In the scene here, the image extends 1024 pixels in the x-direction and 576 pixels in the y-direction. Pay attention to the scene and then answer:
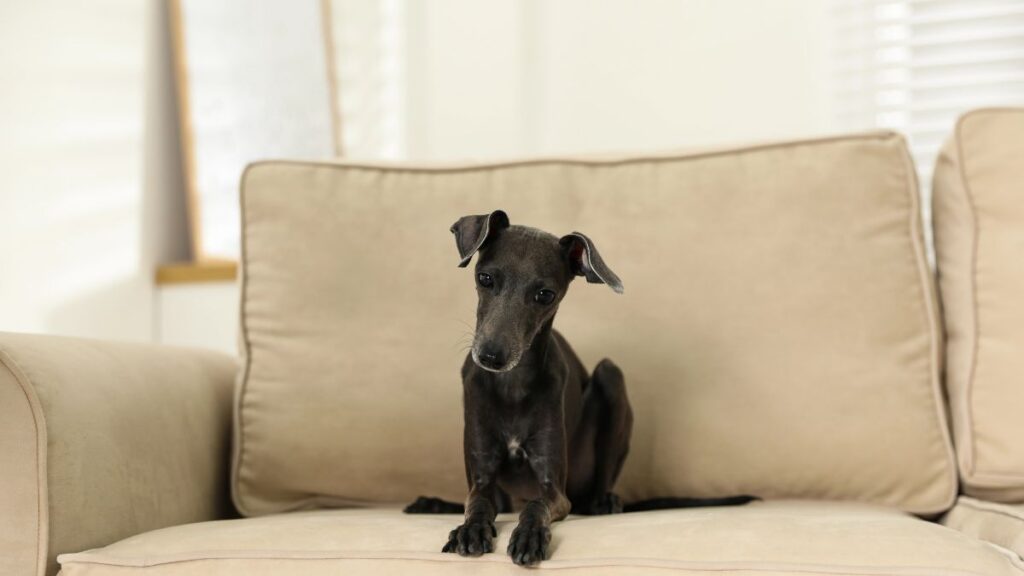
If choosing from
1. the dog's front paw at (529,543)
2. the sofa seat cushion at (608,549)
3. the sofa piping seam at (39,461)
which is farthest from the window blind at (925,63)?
the sofa piping seam at (39,461)

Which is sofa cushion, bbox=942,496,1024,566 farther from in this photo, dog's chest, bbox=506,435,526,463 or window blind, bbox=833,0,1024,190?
window blind, bbox=833,0,1024,190

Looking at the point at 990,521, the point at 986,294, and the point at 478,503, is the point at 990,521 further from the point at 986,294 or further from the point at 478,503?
the point at 478,503

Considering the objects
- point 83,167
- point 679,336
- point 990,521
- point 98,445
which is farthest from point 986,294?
point 83,167

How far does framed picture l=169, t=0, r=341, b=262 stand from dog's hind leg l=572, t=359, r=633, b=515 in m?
1.50

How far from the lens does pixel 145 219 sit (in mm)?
2609

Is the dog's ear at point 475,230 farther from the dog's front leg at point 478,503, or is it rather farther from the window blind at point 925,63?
the window blind at point 925,63

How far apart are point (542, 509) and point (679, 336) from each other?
0.52m

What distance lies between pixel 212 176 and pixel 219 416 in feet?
3.89

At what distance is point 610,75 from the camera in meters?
2.63

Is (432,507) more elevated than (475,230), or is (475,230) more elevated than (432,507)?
(475,230)

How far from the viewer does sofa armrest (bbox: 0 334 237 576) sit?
1.20m

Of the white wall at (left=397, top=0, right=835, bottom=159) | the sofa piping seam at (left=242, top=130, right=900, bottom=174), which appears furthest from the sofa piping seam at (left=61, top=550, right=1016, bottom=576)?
the white wall at (left=397, top=0, right=835, bottom=159)

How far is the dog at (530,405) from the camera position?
1220 millimetres

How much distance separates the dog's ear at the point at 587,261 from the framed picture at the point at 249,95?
61.6 inches
